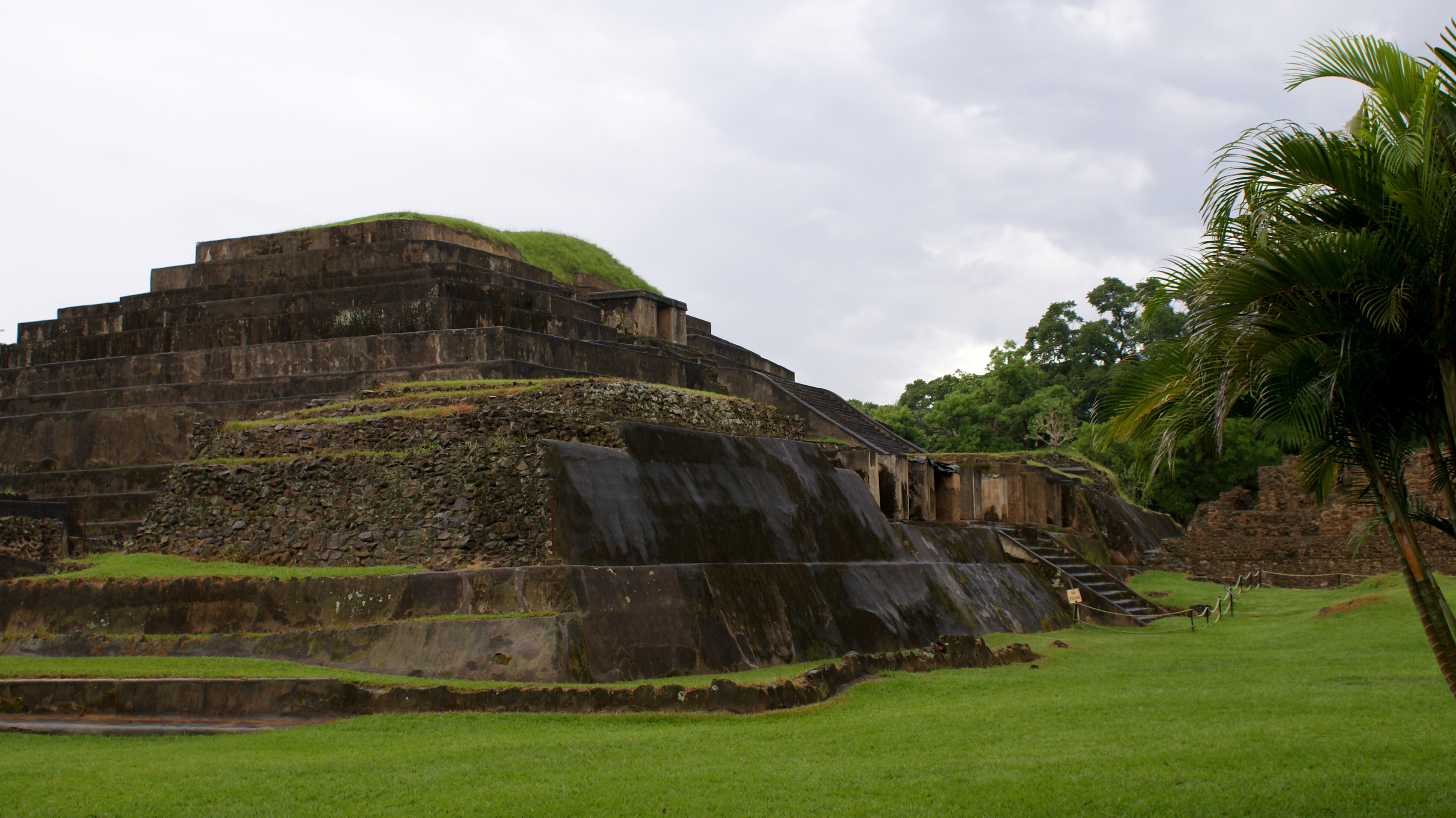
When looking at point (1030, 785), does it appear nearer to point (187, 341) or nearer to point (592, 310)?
point (592, 310)

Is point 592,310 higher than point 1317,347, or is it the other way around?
point 592,310

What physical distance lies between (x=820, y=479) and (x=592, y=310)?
617 cm

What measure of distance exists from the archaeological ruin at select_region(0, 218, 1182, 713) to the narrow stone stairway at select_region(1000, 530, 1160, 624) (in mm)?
70

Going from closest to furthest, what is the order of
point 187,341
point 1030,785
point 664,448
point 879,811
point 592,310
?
point 879,811, point 1030,785, point 664,448, point 187,341, point 592,310

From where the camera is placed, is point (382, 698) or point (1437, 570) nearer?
point (382, 698)

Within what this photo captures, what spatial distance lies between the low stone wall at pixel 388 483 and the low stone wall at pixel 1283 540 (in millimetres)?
21975

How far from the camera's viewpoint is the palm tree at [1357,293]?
20.6ft

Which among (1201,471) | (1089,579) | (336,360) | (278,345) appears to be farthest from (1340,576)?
(278,345)

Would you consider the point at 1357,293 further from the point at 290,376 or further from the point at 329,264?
the point at 329,264

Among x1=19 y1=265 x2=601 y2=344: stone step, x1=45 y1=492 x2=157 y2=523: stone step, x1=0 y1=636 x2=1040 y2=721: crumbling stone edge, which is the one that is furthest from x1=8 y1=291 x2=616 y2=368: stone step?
x1=0 y1=636 x2=1040 y2=721: crumbling stone edge

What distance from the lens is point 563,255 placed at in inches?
1097

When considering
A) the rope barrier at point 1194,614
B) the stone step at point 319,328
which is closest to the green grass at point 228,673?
the stone step at point 319,328

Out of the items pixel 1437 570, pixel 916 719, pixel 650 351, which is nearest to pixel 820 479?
pixel 650 351

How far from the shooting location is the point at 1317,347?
6629 millimetres
